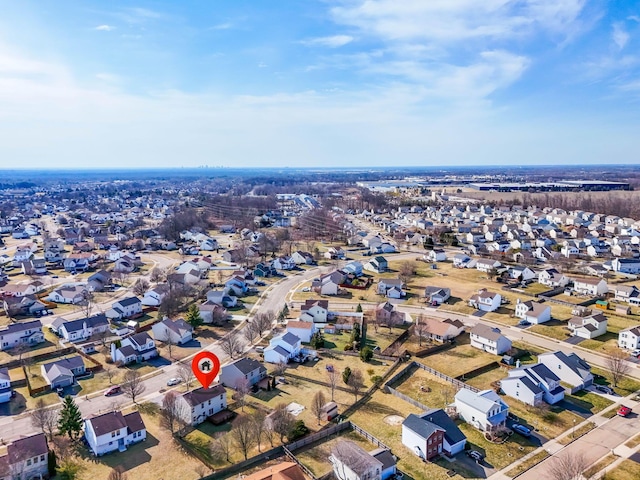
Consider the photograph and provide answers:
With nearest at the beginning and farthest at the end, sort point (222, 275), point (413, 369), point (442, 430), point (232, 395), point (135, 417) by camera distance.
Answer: point (442, 430)
point (135, 417)
point (232, 395)
point (413, 369)
point (222, 275)

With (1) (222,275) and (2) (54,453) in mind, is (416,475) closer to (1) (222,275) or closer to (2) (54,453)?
(2) (54,453)

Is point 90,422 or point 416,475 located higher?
point 90,422

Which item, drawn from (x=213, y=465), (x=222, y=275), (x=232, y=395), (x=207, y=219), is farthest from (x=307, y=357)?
(x=207, y=219)

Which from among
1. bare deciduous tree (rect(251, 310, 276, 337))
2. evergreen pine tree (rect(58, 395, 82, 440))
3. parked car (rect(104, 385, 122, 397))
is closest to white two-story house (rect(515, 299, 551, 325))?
bare deciduous tree (rect(251, 310, 276, 337))

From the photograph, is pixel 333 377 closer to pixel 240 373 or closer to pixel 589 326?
pixel 240 373

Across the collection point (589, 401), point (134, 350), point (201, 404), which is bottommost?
point (589, 401)

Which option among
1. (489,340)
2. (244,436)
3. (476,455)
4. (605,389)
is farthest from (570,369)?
(244,436)
